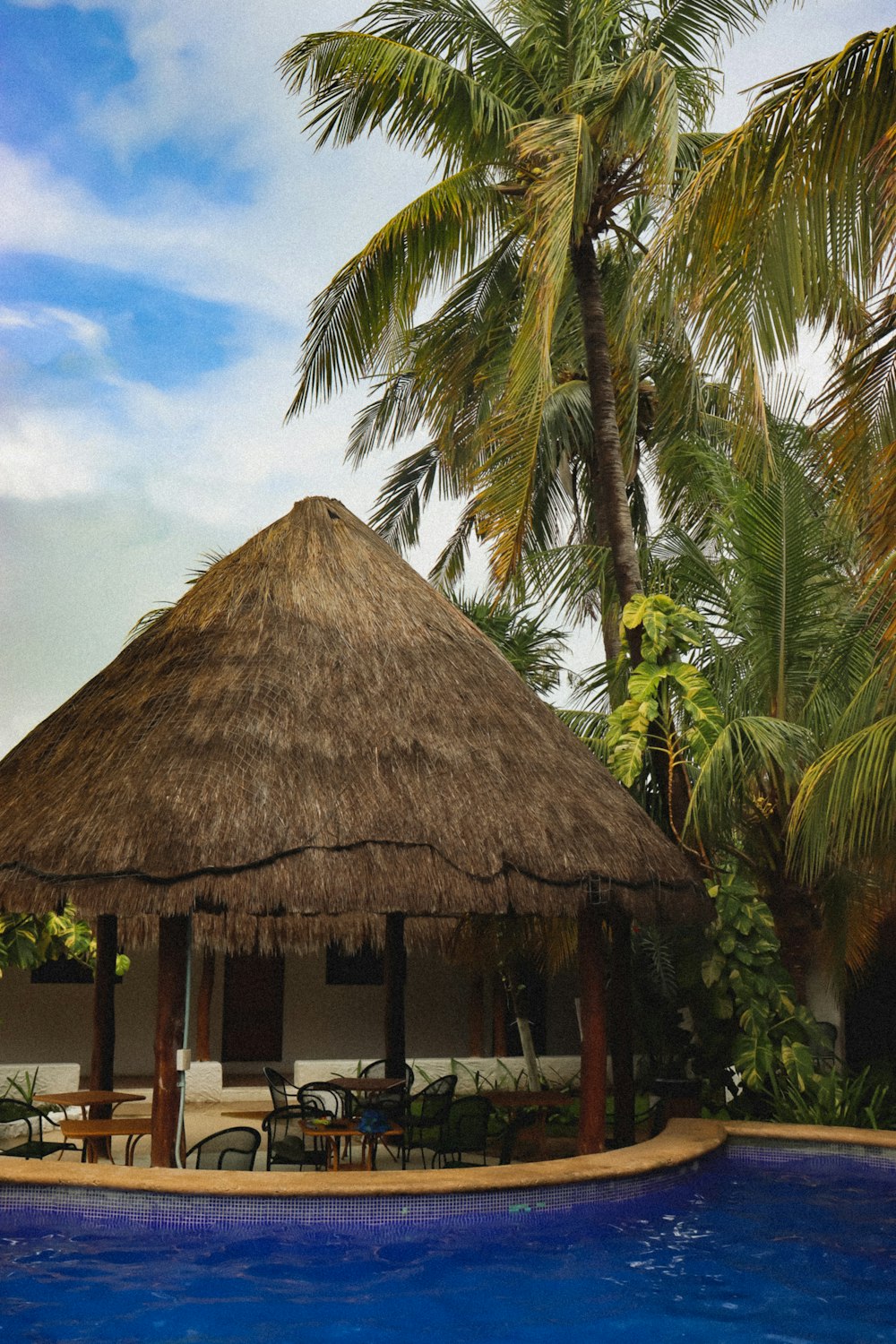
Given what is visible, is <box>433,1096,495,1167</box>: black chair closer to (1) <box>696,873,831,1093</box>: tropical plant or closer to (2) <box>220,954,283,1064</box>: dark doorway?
(1) <box>696,873,831,1093</box>: tropical plant

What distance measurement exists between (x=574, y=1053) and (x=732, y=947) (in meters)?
8.04

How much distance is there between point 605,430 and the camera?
39.9ft

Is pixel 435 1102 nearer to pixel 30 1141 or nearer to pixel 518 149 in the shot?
pixel 30 1141

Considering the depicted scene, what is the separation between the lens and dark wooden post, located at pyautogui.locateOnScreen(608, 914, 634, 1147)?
9953 mm

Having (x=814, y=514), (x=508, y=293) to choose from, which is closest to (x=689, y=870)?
(x=814, y=514)

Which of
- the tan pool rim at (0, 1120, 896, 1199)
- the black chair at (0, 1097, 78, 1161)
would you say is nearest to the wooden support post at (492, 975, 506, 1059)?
the black chair at (0, 1097, 78, 1161)

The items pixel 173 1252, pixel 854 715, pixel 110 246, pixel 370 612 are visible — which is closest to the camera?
pixel 173 1252

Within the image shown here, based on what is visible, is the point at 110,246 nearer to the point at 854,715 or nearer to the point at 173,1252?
the point at 854,715

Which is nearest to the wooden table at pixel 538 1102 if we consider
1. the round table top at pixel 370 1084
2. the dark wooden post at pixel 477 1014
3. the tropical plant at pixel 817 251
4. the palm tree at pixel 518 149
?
the round table top at pixel 370 1084

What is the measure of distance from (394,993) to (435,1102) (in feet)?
5.82

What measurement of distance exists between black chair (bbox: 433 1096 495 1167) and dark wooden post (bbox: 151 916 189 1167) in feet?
5.75

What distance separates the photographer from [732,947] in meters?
11.1

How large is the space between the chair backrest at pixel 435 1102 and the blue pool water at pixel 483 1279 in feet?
4.50

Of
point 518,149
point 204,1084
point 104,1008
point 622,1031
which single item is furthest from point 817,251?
point 204,1084
